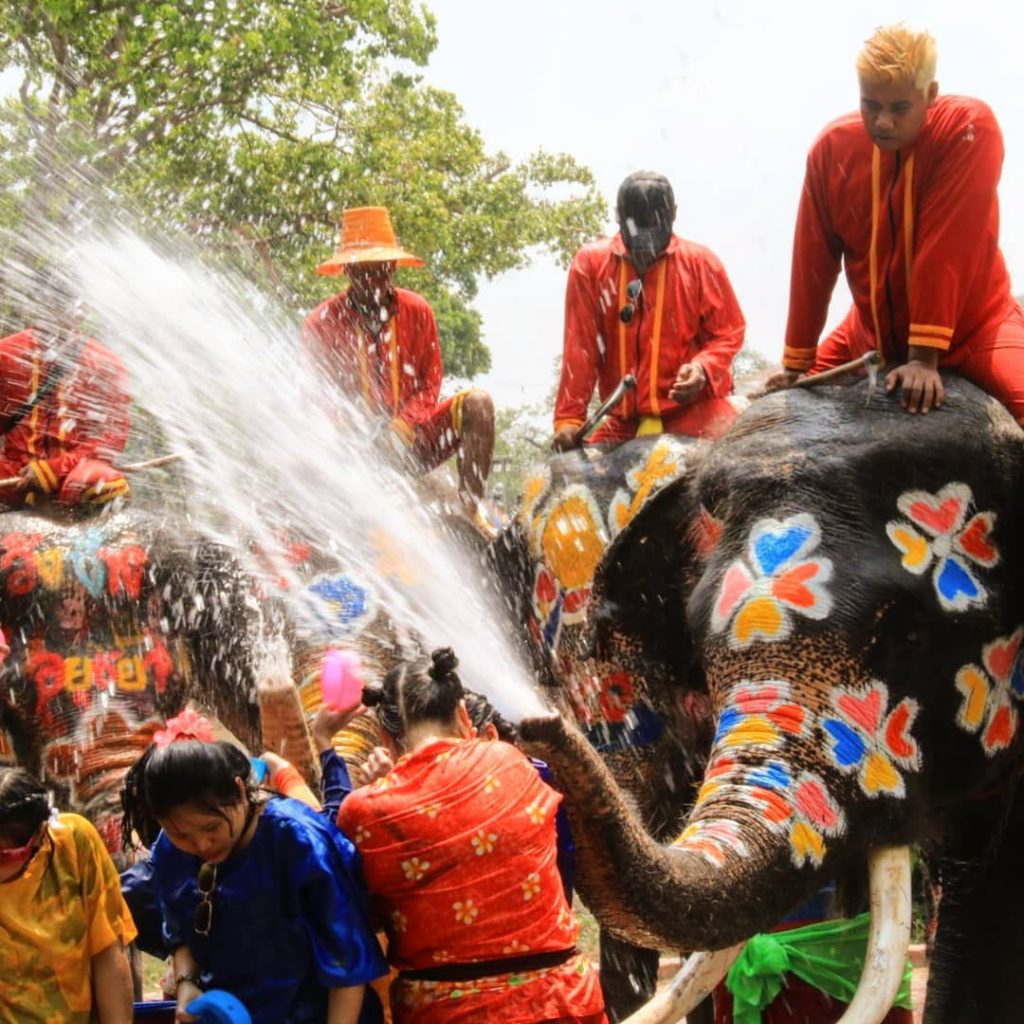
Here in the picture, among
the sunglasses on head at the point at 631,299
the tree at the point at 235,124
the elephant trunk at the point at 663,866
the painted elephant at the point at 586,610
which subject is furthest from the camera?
the tree at the point at 235,124

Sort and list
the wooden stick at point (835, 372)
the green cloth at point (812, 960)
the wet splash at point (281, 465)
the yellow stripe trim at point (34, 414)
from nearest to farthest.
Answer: the wooden stick at point (835, 372) → the green cloth at point (812, 960) → the wet splash at point (281, 465) → the yellow stripe trim at point (34, 414)

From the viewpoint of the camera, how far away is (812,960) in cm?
505

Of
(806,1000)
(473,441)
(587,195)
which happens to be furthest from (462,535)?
(587,195)

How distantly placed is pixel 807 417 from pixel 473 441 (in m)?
2.91

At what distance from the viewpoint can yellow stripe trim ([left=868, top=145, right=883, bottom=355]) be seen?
14.3 feet

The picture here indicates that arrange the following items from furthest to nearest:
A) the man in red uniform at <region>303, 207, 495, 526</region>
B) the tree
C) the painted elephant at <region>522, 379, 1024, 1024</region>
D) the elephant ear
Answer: the tree, the man in red uniform at <region>303, 207, 495, 526</region>, the elephant ear, the painted elephant at <region>522, 379, 1024, 1024</region>

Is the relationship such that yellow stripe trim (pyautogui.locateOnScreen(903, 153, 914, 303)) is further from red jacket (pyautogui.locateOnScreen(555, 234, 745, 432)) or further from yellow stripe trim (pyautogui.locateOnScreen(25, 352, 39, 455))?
yellow stripe trim (pyautogui.locateOnScreen(25, 352, 39, 455))

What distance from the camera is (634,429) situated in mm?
6512

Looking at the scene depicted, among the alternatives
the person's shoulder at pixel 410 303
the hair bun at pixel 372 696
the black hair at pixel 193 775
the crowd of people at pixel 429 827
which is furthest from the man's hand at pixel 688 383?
the black hair at pixel 193 775

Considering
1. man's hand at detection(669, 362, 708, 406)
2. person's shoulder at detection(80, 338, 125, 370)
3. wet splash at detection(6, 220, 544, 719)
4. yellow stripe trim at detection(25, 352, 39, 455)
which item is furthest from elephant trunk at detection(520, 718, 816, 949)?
person's shoulder at detection(80, 338, 125, 370)

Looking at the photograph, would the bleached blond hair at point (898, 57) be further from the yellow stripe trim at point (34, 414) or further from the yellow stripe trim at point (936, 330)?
the yellow stripe trim at point (34, 414)

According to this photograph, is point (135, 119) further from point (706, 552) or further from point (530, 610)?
point (706, 552)

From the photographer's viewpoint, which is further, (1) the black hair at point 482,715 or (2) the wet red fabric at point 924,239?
(2) the wet red fabric at point 924,239

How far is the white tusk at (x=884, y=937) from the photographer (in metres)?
3.51
